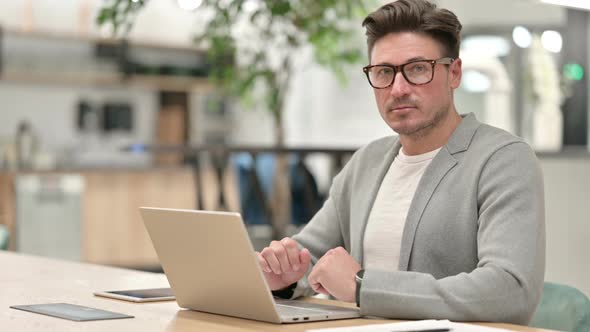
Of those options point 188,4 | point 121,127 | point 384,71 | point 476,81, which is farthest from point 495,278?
point 121,127

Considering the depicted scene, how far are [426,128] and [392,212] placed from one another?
0.20 meters

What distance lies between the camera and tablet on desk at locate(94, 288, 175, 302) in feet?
6.86

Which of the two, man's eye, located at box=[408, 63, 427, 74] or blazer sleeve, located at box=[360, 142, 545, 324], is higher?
man's eye, located at box=[408, 63, 427, 74]

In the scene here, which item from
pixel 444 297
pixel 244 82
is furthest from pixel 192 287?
pixel 244 82

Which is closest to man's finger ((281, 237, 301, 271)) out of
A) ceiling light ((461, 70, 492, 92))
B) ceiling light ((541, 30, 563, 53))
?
ceiling light ((461, 70, 492, 92))

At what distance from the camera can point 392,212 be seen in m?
2.17

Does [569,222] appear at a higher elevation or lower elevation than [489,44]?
lower

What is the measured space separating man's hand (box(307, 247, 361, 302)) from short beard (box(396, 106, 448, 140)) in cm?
36

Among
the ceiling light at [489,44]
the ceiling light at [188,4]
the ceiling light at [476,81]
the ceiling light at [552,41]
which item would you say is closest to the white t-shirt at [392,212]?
the ceiling light at [476,81]

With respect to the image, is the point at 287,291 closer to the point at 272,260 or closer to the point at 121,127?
the point at 272,260

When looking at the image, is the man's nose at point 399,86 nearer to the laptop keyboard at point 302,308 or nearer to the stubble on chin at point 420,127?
the stubble on chin at point 420,127

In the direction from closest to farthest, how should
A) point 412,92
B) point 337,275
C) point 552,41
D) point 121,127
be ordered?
point 337,275, point 412,92, point 552,41, point 121,127

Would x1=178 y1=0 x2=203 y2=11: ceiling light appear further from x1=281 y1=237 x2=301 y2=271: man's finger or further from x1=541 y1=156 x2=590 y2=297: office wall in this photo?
x1=281 y1=237 x2=301 y2=271: man's finger

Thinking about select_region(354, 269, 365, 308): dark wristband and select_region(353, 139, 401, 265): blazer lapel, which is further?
select_region(353, 139, 401, 265): blazer lapel
